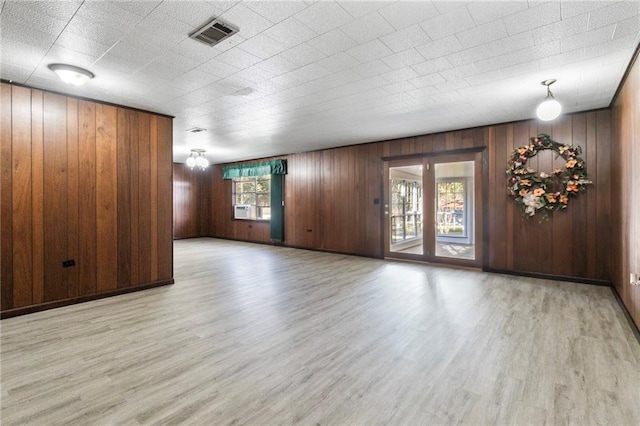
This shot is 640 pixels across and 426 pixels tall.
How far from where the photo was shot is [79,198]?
3914 millimetres

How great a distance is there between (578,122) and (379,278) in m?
3.79

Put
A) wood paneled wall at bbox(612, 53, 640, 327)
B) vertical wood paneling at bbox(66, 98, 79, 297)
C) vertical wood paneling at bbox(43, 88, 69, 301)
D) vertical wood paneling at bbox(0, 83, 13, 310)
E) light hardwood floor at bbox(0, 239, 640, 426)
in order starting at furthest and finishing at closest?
1. vertical wood paneling at bbox(66, 98, 79, 297)
2. vertical wood paneling at bbox(43, 88, 69, 301)
3. vertical wood paneling at bbox(0, 83, 13, 310)
4. wood paneled wall at bbox(612, 53, 640, 327)
5. light hardwood floor at bbox(0, 239, 640, 426)

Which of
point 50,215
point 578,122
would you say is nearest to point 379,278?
point 578,122

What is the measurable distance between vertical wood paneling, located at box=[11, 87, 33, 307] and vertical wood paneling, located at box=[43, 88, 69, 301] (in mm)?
148

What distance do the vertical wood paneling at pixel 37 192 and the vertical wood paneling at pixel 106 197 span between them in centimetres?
55

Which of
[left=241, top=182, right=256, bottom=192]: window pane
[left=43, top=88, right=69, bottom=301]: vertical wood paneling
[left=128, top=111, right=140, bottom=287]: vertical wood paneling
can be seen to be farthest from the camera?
[left=241, top=182, right=256, bottom=192]: window pane

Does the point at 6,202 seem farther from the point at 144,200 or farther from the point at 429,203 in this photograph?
the point at 429,203

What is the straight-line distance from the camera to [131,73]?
10.6ft

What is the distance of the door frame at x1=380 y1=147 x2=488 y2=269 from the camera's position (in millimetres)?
5512

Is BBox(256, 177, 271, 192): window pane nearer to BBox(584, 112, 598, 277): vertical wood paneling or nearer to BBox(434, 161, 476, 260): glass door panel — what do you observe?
BBox(434, 161, 476, 260): glass door panel

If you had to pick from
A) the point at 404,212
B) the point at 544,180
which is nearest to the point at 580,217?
the point at 544,180

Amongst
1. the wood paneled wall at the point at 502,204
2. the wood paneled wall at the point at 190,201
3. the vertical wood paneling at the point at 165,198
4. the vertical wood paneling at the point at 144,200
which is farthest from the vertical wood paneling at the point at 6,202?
the wood paneled wall at the point at 190,201

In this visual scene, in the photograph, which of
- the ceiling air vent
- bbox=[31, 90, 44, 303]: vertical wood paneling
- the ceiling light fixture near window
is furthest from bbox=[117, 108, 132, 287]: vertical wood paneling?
the ceiling air vent

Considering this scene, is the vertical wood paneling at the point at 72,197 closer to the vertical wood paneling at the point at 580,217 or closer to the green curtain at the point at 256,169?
the green curtain at the point at 256,169
